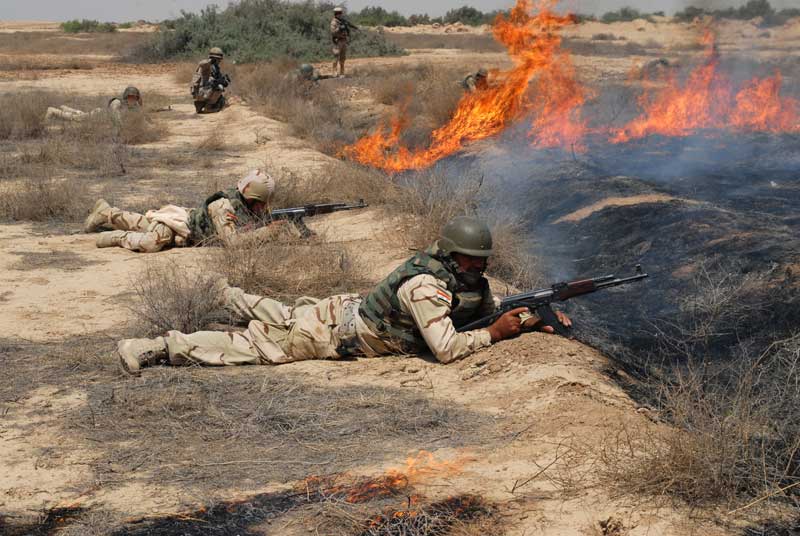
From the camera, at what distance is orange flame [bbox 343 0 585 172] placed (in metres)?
13.8

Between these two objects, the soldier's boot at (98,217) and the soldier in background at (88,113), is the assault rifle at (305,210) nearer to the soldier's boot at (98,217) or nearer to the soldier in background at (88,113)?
the soldier's boot at (98,217)

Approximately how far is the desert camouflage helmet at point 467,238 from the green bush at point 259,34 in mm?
26256

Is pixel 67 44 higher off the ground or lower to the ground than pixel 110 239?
Result: higher

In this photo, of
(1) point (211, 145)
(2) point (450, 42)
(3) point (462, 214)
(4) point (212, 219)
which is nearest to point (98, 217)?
(4) point (212, 219)

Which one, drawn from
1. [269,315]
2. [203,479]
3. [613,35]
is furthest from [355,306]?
[613,35]

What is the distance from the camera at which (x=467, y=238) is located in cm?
481

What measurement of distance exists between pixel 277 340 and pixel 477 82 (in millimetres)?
10899

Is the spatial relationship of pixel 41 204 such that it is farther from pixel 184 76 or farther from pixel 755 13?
pixel 755 13

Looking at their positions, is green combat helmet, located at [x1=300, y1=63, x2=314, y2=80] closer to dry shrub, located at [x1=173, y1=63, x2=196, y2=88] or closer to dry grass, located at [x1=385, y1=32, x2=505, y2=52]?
dry shrub, located at [x1=173, y1=63, x2=196, y2=88]

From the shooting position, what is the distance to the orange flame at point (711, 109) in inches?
555

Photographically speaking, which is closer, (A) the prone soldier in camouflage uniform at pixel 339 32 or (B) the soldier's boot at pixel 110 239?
(B) the soldier's boot at pixel 110 239

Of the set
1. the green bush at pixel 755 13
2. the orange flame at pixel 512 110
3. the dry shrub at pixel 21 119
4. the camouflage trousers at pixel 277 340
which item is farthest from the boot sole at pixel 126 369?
the green bush at pixel 755 13

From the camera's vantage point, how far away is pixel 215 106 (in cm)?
1942

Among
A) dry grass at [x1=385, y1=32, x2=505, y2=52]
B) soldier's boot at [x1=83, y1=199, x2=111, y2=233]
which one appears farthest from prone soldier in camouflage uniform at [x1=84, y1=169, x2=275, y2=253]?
dry grass at [x1=385, y1=32, x2=505, y2=52]
